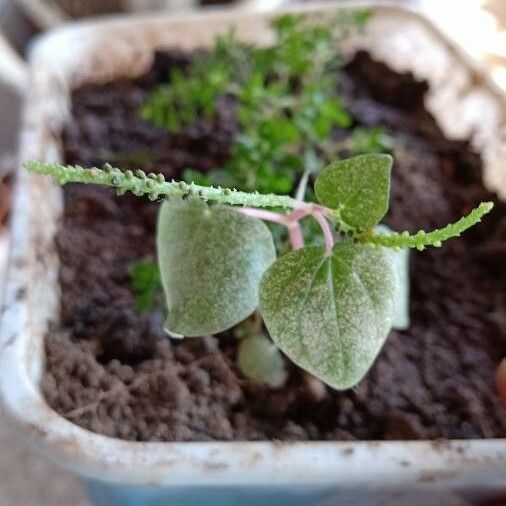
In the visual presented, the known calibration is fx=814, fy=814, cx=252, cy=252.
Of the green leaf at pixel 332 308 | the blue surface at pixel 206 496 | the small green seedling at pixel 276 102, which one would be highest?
the small green seedling at pixel 276 102

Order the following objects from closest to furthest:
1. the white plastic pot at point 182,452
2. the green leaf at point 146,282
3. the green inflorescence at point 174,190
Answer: the green inflorescence at point 174,190, the white plastic pot at point 182,452, the green leaf at point 146,282

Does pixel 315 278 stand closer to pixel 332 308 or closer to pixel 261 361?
pixel 332 308

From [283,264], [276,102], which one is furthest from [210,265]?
[276,102]

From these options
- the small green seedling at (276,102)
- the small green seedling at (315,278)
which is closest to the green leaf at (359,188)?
the small green seedling at (315,278)

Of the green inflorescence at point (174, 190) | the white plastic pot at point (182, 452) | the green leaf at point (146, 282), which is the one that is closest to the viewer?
the green inflorescence at point (174, 190)

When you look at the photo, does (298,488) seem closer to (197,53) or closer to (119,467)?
(119,467)

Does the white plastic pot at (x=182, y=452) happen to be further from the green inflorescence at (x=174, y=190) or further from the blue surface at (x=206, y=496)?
the green inflorescence at (x=174, y=190)

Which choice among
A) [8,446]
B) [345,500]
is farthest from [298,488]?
[8,446]
